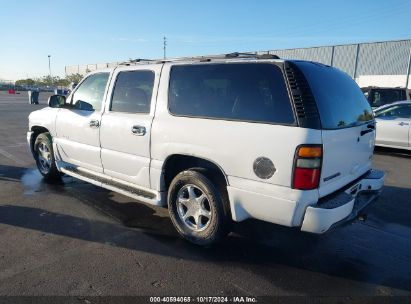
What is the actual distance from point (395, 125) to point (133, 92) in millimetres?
7116

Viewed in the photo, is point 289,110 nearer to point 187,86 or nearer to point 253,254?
point 187,86

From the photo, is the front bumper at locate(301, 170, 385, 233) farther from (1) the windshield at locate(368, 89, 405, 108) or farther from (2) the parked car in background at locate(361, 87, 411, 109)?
(1) the windshield at locate(368, 89, 405, 108)

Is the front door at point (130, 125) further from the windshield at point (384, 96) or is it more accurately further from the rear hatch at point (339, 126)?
the windshield at point (384, 96)

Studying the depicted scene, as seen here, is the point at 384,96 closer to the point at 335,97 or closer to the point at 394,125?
the point at 394,125

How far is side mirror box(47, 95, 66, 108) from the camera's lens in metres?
5.29

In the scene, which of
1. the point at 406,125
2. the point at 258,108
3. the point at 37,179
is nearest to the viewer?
the point at 258,108

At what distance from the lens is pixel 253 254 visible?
352 centimetres

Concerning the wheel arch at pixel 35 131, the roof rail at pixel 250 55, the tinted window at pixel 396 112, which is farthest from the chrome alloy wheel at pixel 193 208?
the tinted window at pixel 396 112

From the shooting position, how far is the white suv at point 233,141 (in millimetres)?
2898

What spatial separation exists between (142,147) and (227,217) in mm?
1327

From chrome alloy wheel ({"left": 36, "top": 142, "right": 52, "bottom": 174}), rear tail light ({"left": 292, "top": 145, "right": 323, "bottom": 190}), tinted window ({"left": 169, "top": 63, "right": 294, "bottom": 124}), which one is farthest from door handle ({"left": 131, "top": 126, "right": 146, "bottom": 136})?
chrome alloy wheel ({"left": 36, "top": 142, "right": 52, "bottom": 174})

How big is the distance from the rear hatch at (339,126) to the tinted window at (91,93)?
2.84 m

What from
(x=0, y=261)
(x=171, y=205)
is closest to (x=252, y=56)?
(x=171, y=205)

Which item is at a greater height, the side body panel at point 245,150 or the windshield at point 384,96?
the windshield at point 384,96
